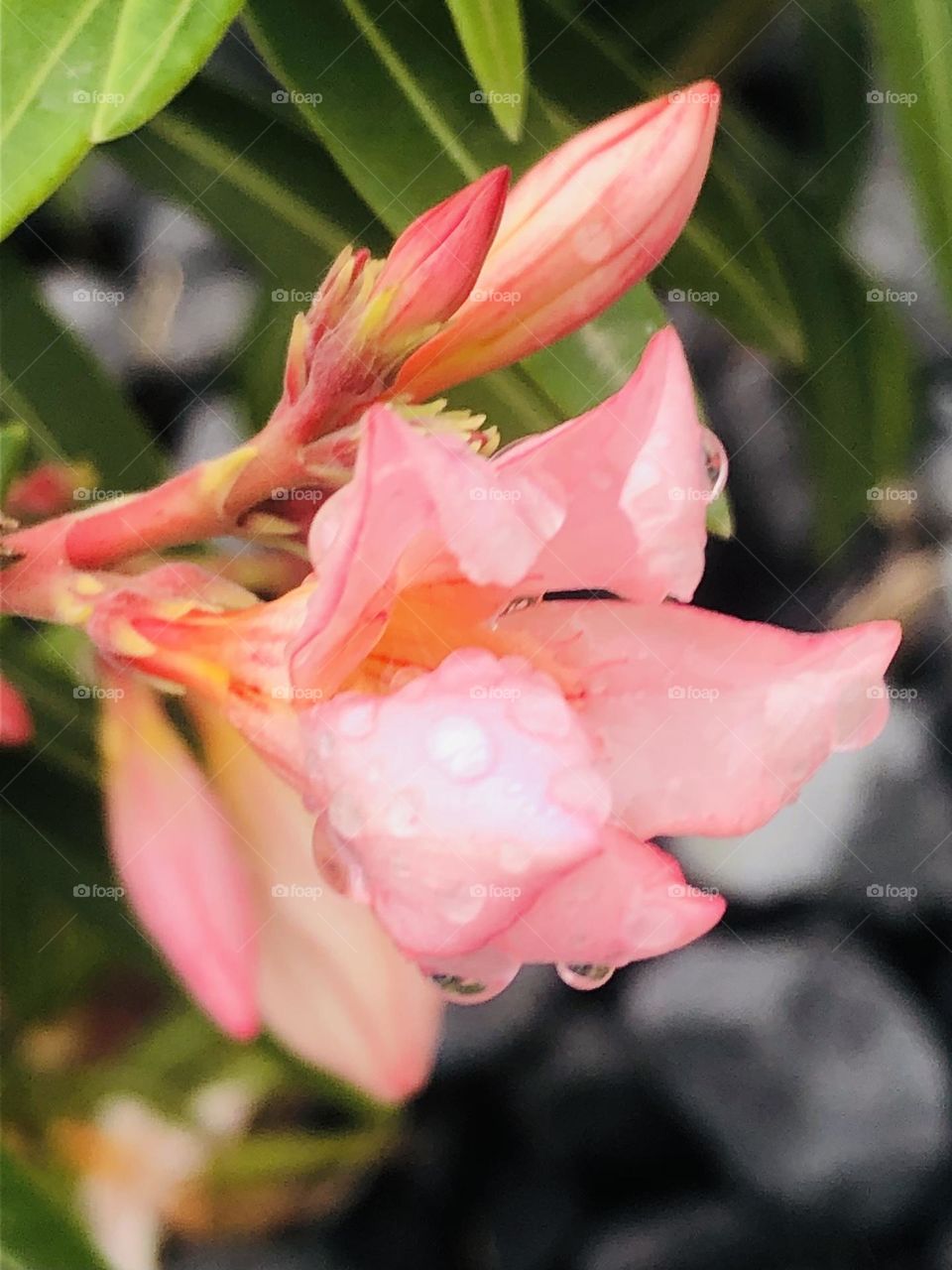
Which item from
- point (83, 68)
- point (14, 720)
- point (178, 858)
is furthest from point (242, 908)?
point (83, 68)

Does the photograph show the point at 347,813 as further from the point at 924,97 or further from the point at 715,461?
the point at 924,97

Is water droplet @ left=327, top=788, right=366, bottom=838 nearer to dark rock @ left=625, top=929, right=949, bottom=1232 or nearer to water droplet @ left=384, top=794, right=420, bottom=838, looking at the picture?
water droplet @ left=384, top=794, right=420, bottom=838

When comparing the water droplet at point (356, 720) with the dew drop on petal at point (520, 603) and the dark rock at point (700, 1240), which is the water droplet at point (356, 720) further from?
the dark rock at point (700, 1240)

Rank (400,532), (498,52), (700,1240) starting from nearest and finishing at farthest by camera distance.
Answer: (400,532), (498,52), (700,1240)

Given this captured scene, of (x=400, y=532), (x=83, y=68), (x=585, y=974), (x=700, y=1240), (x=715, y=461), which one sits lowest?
(x=700, y=1240)

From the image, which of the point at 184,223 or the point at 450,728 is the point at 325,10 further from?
the point at 450,728

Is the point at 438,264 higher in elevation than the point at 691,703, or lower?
higher

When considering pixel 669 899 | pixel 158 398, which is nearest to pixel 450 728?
pixel 669 899

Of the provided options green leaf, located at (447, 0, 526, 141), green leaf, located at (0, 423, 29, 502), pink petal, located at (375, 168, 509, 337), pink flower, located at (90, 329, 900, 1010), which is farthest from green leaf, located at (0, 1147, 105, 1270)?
green leaf, located at (447, 0, 526, 141)
